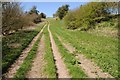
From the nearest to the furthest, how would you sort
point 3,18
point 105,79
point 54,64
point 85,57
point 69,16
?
1. point 105,79
2. point 54,64
3. point 85,57
4. point 3,18
5. point 69,16

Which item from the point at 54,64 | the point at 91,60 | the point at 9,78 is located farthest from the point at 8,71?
the point at 91,60

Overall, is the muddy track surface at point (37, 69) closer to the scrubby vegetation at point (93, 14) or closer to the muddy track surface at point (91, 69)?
the muddy track surface at point (91, 69)

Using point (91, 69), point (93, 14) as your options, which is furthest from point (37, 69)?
point (93, 14)

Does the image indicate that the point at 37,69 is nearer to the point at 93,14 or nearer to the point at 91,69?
the point at 91,69

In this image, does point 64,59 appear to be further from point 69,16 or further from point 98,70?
point 69,16

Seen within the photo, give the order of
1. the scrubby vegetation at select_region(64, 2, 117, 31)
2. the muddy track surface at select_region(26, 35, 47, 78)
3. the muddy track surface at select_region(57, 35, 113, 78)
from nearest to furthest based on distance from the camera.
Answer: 1. the muddy track surface at select_region(57, 35, 113, 78)
2. the muddy track surface at select_region(26, 35, 47, 78)
3. the scrubby vegetation at select_region(64, 2, 117, 31)

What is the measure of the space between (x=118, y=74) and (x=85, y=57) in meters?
5.25

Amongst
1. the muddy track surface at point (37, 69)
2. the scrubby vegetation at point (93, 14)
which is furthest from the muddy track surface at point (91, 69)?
the scrubby vegetation at point (93, 14)

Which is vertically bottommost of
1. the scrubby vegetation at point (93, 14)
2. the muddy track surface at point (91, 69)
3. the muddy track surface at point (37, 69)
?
the muddy track surface at point (91, 69)

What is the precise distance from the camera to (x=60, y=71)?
1384cm

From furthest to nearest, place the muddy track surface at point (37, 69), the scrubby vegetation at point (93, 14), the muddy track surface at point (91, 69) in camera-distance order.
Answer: the scrubby vegetation at point (93, 14), the muddy track surface at point (37, 69), the muddy track surface at point (91, 69)

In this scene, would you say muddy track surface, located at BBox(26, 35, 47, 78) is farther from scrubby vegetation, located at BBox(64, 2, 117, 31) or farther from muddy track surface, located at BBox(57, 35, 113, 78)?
scrubby vegetation, located at BBox(64, 2, 117, 31)

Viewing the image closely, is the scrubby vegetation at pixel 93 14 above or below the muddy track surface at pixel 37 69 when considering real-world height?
above

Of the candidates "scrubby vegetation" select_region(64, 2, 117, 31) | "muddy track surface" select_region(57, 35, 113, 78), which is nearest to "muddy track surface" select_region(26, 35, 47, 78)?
"muddy track surface" select_region(57, 35, 113, 78)
